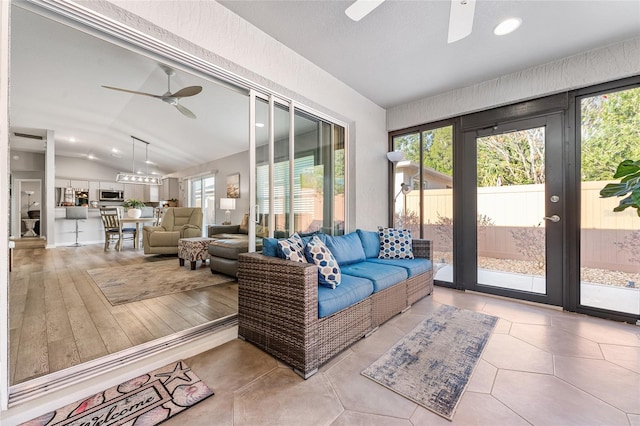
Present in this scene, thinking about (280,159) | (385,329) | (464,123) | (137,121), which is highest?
(137,121)

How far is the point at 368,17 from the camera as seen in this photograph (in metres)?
2.17

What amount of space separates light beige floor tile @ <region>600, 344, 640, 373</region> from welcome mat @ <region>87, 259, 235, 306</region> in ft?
13.0

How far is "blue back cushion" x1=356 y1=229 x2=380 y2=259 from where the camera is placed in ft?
10.6

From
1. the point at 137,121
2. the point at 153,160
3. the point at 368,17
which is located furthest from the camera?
the point at 153,160

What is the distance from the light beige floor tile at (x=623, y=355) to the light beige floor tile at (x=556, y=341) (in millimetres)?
47

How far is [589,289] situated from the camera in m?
2.71

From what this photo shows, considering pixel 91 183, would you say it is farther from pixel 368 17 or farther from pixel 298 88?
pixel 368 17

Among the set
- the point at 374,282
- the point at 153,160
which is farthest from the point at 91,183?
the point at 374,282

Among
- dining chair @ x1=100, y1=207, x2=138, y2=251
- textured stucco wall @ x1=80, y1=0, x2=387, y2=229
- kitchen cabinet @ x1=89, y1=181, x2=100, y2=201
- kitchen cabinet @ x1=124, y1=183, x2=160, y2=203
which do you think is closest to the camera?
textured stucco wall @ x1=80, y1=0, x2=387, y2=229

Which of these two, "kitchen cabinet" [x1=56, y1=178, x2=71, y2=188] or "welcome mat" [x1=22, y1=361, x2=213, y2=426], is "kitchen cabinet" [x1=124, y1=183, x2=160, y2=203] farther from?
"welcome mat" [x1=22, y1=361, x2=213, y2=426]

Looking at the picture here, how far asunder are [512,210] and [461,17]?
245 cm

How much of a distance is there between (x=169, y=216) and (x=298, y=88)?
467 cm

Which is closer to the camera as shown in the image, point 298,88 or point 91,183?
point 298,88

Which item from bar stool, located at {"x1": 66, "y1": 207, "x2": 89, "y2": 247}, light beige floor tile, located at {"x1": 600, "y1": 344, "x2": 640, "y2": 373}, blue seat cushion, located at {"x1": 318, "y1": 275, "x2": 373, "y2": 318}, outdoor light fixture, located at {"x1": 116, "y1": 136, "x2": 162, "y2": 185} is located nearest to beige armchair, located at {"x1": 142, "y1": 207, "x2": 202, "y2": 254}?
outdoor light fixture, located at {"x1": 116, "y1": 136, "x2": 162, "y2": 185}
